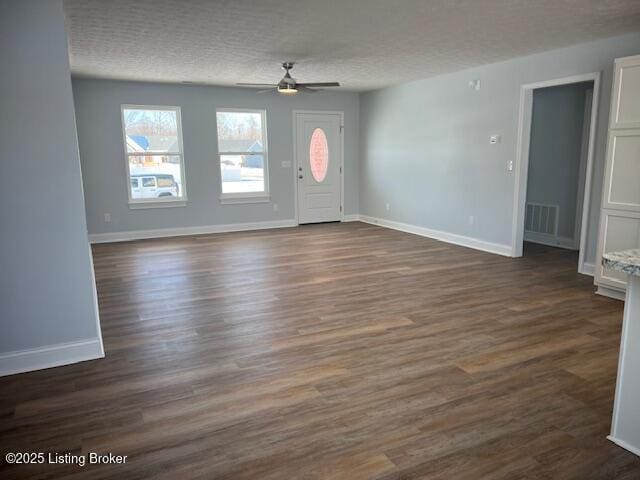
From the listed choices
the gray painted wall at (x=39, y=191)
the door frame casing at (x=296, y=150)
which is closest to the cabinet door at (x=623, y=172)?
the gray painted wall at (x=39, y=191)

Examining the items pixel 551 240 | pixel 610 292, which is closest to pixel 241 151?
pixel 551 240

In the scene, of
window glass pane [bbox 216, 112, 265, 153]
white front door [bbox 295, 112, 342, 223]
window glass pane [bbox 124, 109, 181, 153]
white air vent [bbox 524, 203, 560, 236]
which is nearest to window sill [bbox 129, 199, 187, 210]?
window glass pane [bbox 124, 109, 181, 153]

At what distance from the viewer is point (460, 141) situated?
659 cm

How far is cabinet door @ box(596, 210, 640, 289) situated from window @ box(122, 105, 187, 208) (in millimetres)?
6230

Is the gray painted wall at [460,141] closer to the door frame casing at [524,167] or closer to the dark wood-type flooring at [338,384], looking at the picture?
the door frame casing at [524,167]

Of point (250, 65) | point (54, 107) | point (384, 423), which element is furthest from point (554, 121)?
point (54, 107)

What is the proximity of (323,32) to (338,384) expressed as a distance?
3.25 m

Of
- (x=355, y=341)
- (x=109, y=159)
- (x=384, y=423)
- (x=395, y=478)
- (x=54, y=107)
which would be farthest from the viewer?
(x=109, y=159)

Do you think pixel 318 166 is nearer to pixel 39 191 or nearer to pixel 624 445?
pixel 39 191

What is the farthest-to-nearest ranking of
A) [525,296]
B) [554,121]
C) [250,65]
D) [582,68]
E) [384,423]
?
[554,121] < [250,65] < [582,68] < [525,296] < [384,423]

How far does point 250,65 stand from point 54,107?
336cm

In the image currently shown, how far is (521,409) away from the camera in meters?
2.39

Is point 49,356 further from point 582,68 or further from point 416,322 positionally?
point 582,68

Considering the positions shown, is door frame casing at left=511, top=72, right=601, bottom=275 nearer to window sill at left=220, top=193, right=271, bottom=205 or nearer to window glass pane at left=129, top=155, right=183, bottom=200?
window sill at left=220, top=193, right=271, bottom=205
